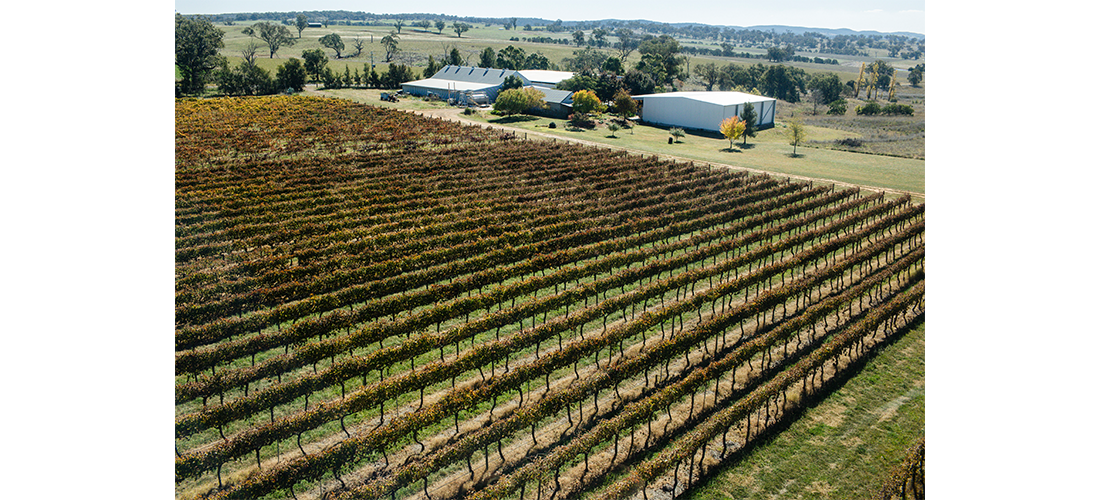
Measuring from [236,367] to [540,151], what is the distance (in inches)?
1413

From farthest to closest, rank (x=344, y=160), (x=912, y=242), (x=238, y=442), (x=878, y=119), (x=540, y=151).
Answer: (x=878, y=119) → (x=540, y=151) → (x=344, y=160) → (x=912, y=242) → (x=238, y=442)

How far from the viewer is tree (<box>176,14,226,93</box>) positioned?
76375 millimetres

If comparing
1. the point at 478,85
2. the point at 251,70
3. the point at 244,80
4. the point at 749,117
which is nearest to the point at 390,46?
the point at 478,85

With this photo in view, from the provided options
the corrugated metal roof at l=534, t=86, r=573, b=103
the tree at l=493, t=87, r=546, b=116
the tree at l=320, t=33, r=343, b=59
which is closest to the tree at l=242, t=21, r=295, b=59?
the tree at l=320, t=33, r=343, b=59

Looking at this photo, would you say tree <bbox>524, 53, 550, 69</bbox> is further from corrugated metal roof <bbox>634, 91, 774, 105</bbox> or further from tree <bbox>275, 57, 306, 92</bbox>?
tree <bbox>275, 57, 306, 92</bbox>

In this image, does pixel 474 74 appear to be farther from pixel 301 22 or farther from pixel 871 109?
pixel 871 109

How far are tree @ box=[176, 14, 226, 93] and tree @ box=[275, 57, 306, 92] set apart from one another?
24.2 ft

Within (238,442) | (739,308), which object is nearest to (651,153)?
(739,308)

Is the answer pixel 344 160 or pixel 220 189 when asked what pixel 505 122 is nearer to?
pixel 344 160

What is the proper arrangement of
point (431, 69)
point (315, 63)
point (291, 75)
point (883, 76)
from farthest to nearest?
point (883, 76), point (431, 69), point (315, 63), point (291, 75)

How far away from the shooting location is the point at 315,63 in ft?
303

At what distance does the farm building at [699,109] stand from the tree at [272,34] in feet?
193

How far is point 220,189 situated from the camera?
35188 mm

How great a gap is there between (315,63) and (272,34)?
11420 mm
